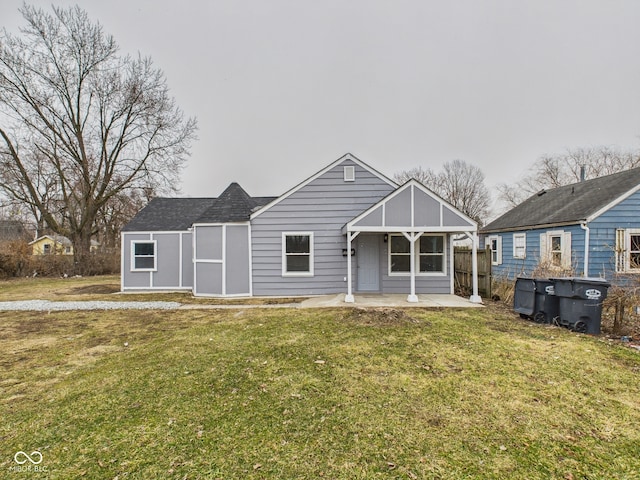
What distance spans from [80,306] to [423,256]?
38.0 ft

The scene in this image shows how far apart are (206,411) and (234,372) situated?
3.31 ft

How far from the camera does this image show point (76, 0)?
1675 centimetres

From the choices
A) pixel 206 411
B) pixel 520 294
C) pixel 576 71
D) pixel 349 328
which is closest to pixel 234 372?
pixel 206 411

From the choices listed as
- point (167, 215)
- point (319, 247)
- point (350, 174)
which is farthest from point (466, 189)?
point (167, 215)

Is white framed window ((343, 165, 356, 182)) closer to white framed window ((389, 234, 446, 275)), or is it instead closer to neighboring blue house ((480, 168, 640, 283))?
white framed window ((389, 234, 446, 275))

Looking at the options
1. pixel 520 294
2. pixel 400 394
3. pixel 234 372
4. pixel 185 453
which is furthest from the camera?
pixel 520 294

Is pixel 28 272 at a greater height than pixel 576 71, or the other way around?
pixel 576 71

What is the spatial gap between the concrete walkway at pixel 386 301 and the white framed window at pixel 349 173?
416cm

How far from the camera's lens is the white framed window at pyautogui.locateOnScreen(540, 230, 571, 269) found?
11.8 m

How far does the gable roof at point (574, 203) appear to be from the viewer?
11.1 meters

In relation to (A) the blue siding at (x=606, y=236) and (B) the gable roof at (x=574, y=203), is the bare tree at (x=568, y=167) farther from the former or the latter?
(A) the blue siding at (x=606, y=236)

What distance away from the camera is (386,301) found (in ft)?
29.6

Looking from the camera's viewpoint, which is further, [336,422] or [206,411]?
[206,411]

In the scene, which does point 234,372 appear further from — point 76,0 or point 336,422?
point 76,0
